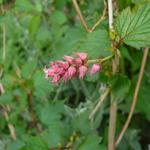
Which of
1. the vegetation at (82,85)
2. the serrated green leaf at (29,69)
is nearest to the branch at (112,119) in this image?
the vegetation at (82,85)

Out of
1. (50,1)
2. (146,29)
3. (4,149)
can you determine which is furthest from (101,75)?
(50,1)

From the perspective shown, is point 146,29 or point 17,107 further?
point 17,107

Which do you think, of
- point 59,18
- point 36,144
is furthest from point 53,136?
point 59,18

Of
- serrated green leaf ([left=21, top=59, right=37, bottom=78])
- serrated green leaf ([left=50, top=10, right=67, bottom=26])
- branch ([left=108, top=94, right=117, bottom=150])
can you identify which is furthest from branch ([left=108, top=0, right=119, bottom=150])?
serrated green leaf ([left=50, top=10, right=67, bottom=26])

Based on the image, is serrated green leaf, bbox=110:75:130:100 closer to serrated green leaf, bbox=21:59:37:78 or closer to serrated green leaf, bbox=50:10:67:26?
serrated green leaf, bbox=21:59:37:78

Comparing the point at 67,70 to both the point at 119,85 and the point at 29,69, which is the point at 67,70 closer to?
the point at 119,85

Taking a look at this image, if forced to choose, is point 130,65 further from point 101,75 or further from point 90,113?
point 101,75
